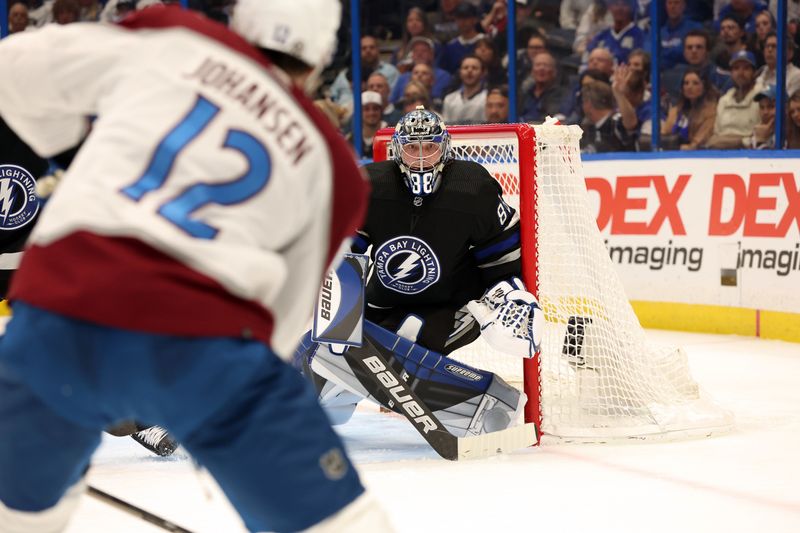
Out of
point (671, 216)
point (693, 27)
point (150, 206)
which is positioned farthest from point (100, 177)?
point (693, 27)

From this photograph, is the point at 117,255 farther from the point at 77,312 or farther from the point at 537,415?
the point at 537,415

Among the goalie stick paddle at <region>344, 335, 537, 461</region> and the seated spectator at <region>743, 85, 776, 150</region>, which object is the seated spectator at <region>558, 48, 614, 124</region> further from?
the goalie stick paddle at <region>344, 335, 537, 461</region>

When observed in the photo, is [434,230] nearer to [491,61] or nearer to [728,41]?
[728,41]

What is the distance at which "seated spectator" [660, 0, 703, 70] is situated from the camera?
255 inches

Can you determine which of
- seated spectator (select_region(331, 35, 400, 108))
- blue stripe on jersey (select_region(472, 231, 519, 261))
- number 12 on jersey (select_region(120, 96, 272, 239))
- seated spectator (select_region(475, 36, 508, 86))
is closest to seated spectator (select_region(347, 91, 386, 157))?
seated spectator (select_region(331, 35, 400, 108))

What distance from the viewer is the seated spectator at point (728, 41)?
20.7ft

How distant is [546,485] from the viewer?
313 cm

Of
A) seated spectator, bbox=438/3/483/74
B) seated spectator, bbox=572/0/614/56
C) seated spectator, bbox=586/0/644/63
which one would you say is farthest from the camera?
seated spectator, bbox=438/3/483/74

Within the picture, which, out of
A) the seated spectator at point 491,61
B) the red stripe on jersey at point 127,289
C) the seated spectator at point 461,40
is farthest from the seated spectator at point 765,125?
the red stripe on jersey at point 127,289

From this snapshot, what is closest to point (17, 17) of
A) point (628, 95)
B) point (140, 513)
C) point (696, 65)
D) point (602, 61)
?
point (602, 61)

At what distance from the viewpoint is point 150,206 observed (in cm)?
131

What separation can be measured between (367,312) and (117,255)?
2495 mm

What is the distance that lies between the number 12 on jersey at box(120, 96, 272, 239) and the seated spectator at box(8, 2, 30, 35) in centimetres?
738

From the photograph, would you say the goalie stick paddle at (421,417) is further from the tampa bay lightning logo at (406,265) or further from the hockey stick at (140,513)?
the hockey stick at (140,513)
